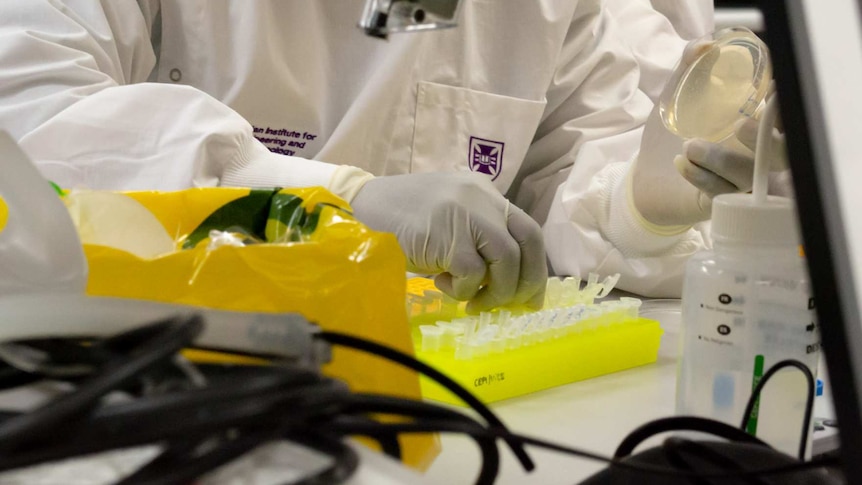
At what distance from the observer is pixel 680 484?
375mm

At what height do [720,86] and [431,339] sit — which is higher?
[720,86]

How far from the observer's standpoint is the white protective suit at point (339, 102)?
37.8 inches

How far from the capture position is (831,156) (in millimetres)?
249

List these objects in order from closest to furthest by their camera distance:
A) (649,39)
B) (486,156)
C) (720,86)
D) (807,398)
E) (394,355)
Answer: (394,355) → (807,398) → (720,86) → (486,156) → (649,39)

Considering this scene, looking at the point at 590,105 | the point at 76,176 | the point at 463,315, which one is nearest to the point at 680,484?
the point at 463,315

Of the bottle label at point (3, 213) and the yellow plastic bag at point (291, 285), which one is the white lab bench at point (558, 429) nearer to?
the yellow plastic bag at point (291, 285)

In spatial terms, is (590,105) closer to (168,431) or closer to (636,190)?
(636,190)

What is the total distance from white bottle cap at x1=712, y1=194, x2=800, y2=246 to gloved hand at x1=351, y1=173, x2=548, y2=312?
389 millimetres

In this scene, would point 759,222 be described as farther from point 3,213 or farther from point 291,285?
point 3,213

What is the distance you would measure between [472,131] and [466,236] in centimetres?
60

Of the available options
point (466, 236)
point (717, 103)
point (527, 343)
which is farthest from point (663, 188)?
point (527, 343)

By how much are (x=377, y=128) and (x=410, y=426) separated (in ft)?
3.45

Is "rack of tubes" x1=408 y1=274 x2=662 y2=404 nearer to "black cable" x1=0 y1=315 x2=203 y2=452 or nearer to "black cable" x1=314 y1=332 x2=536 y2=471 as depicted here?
"black cable" x1=314 y1=332 x2=536 y2=471

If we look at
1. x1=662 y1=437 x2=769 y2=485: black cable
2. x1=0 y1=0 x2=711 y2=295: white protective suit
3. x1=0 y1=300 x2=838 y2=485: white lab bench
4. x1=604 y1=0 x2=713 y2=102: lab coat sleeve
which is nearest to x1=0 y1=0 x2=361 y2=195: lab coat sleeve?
x1=0 y1=0 x2=711 y2=295: white protective suit
